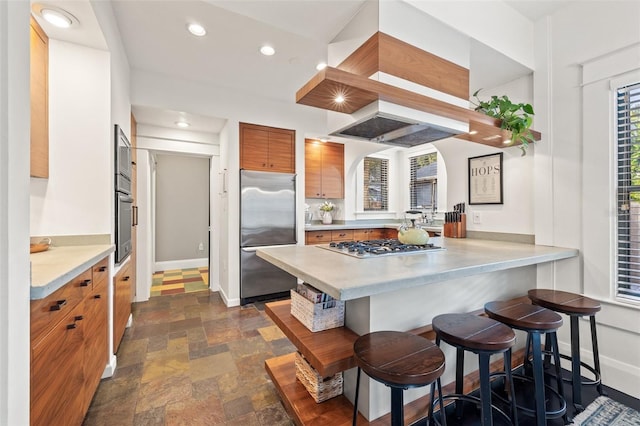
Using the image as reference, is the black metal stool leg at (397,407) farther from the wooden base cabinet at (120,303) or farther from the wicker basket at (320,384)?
the wooden base cabinet at (120,303)

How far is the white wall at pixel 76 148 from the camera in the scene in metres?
1.85

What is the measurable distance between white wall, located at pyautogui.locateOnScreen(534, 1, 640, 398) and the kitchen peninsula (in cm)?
29

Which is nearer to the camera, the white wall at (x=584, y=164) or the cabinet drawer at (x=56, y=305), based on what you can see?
the cabinet drawer at (x=56, y=305)

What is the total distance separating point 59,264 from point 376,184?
16.4 feet

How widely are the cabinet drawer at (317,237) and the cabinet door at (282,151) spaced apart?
39.3 inches

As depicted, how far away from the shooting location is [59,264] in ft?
4.30

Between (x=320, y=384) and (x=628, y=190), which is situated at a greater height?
(x=628, y=190)

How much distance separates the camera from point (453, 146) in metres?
2.94

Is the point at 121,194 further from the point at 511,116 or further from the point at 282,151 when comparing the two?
the point at 511,116

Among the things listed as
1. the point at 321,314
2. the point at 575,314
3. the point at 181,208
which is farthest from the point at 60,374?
the point at 181,208

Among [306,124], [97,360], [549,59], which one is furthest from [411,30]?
[97,360]

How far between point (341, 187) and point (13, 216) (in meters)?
4.42

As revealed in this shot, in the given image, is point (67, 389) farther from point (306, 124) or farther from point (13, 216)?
point (306, 124)

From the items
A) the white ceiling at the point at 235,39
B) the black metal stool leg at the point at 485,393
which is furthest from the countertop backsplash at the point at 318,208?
the black metal stool leg at the point at 485,393
